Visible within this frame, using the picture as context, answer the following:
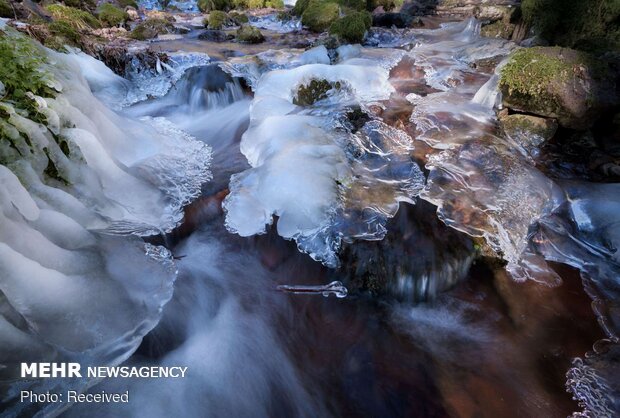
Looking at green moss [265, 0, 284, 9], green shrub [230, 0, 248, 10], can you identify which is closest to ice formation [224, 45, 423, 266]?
green moss [265, 0, 284, 9]

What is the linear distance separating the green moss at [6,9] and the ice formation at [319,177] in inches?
283

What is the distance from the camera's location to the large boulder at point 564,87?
14.7 ft

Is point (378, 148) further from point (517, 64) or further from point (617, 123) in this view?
point (617, 123)

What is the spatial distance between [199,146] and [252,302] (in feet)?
9.49

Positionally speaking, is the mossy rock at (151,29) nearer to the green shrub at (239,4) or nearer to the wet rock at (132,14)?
the wet rock at (132,14)

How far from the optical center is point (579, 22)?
6.26 meters

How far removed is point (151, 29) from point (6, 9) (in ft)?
11.3

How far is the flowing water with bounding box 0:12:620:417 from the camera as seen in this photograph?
2.30 m

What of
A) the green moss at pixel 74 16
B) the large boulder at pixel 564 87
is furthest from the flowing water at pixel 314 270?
the green moss at pixel 74 16

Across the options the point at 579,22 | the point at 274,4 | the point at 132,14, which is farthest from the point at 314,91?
the point at 274,4

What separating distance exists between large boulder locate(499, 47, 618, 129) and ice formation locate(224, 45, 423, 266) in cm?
183

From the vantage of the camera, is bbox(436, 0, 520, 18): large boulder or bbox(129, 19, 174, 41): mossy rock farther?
bbox(436, 0, 520, 18): large boulder

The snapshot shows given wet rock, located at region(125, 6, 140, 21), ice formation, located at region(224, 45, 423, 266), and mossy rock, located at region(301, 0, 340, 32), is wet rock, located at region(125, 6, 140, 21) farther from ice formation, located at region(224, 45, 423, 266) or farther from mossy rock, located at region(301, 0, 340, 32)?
ice formation, located at region(224, 45, 423, 266)

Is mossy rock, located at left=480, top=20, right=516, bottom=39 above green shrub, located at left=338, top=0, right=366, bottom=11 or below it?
below
